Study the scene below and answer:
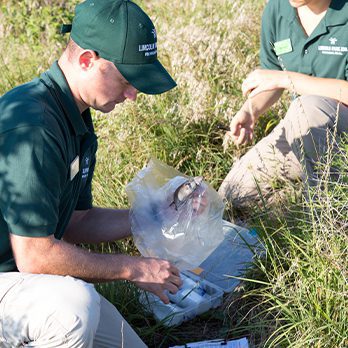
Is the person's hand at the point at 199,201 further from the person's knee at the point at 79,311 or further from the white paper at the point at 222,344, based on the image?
the person's knee at the point at 79,311

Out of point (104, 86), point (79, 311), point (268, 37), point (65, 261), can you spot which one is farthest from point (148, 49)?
point (268, 37)

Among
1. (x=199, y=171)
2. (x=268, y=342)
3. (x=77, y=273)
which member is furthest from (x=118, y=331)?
(x=199, y=171)

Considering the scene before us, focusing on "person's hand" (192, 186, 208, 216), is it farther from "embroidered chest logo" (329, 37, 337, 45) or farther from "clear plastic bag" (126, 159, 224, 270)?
"embroidered chest logo" (329, 37, 337, 45)

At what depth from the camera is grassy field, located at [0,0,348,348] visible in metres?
2.92

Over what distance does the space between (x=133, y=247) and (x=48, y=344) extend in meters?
1.26

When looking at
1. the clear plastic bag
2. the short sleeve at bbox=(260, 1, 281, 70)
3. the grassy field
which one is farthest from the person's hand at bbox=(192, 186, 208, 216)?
the short sleeve at bbox=(260, 1, 281, 70)

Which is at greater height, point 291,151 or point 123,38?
point 123,38

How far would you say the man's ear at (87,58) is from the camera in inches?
109

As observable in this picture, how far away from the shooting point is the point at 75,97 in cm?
287

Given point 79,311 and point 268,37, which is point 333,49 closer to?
point 268,37

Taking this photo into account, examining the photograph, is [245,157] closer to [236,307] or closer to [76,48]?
[236,307]

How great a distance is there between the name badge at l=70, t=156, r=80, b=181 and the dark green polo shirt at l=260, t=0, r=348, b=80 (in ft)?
5.48

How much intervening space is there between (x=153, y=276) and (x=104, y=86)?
0.75 metres

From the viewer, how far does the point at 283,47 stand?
13.7 ft
